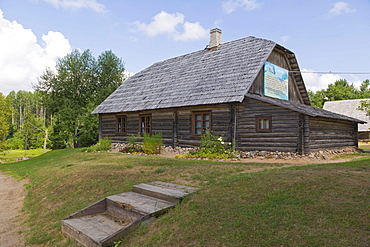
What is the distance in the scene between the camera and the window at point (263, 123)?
13.2 m

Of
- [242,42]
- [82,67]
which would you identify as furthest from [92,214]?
[82,67]

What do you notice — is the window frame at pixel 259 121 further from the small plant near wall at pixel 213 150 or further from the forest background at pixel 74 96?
the forest background at pixel 74 96

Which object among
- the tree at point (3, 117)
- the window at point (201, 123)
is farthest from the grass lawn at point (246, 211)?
the tree at point (3, 117)

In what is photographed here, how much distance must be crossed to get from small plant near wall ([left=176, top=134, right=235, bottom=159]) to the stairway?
21.7 feet

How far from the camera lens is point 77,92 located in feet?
113

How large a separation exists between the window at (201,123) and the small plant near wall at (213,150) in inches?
51.6

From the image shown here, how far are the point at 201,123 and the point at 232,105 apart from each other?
236cm

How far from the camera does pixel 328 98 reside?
49.9 metres

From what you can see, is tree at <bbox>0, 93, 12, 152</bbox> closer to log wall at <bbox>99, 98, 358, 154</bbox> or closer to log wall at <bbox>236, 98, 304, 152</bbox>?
log wall at <bbox>99, 98, 358, 154</bbox>

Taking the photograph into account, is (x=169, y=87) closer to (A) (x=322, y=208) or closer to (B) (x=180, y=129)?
(B) (x=180, y=129)

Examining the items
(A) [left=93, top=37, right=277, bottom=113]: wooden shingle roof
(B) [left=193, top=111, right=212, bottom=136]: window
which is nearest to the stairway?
(A) [left=93, top=37, right=277, bottom=113]: wooden shingle roof

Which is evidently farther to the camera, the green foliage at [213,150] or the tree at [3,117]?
the tree at [3,117]

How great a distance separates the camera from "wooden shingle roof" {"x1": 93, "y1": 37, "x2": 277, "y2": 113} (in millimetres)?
14891

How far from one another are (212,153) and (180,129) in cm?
415
